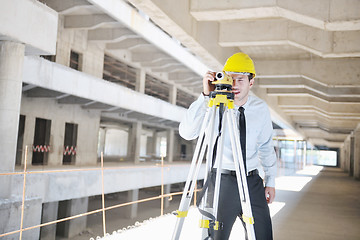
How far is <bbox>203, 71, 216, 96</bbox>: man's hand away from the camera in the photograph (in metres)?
2.23

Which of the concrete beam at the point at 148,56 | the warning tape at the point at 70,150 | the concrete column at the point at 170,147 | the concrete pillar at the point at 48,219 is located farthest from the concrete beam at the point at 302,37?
the concrete column at the point at 170,147

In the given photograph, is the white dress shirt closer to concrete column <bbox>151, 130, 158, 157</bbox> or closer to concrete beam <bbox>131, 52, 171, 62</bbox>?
concrete beam <bbox>131, 52, 171, 62</bbox>

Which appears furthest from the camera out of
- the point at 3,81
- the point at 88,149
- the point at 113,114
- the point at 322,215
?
the point at 113,114

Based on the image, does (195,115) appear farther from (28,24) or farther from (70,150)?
(70,150)

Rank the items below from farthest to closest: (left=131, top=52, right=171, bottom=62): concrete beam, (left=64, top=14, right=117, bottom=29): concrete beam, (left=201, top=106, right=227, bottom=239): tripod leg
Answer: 1. (left=131, top=52, right=171, bottom=62): concrete beam
2. (left=64, top=14, right=117, bottom=29): concrete beam
3. (left=201, top=106, right=227, bottom=239): tripod leg

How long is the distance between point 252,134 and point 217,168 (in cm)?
50

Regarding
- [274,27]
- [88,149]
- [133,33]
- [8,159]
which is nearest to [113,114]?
[88,149]

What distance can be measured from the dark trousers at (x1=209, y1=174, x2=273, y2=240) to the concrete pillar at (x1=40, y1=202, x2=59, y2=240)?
1571 cm

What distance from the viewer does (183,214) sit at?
2.17 meters

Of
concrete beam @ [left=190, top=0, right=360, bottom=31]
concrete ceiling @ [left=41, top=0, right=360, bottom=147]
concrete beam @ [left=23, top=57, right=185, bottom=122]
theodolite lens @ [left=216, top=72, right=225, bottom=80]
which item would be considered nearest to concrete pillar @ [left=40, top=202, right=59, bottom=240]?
concrete beam @ [left=23, top=57, right=185, bottom=122]

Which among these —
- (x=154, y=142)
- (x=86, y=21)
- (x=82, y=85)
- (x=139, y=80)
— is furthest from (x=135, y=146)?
(x=154, y=142)

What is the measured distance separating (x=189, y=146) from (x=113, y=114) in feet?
72.0

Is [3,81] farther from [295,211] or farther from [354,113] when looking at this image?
[354,113]

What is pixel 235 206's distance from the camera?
2342 millimetres
